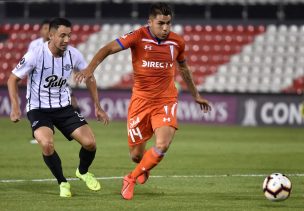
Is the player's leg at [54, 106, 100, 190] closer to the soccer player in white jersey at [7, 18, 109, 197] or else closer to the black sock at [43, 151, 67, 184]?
the soccer player in white jersey at [7, 18, 109, 197]

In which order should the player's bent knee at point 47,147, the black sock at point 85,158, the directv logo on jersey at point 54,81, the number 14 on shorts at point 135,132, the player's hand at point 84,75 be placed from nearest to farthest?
the player's hand at point 84,75 → the player's bent knee at point 47,147 → the directv logo on jersey at point 54,81 → the number 14 on shorts at point 135,132 → the black sock at point 85,158

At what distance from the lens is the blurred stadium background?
26.0 meters

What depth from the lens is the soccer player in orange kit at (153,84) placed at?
29.5ft

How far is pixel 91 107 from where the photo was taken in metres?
23.4

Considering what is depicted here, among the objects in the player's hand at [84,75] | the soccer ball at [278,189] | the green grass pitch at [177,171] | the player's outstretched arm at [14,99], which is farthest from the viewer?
the player's outstretched arm at [14,99]

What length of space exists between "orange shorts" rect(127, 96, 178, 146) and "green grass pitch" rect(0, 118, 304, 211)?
70 centimetres

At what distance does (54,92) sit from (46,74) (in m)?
0.24

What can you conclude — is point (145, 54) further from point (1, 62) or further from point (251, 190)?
point (1, 62)

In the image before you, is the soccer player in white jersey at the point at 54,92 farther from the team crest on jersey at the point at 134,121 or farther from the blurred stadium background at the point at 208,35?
the blurred stadium background at the point at 208,35

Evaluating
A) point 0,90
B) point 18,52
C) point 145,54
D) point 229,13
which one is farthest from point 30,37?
point 145,54

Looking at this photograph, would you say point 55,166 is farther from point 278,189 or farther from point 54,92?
point 278,189

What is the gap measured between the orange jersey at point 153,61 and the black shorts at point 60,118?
0.82 m

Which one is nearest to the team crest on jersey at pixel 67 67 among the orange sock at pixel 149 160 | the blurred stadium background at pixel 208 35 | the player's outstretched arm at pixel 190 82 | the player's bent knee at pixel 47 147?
the player's bent knee at pixel 47 147

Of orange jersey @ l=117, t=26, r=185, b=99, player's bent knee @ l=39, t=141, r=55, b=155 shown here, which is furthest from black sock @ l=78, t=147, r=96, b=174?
orange jersey @ l=117, t=26, r=185, b=99
